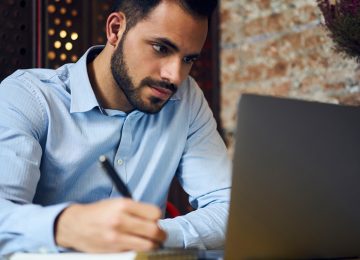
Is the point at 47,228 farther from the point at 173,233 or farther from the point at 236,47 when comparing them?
the point at 236,47

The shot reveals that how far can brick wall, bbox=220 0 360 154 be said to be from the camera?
2.05 m

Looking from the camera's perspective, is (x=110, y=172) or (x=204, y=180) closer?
(x=110, y=172)

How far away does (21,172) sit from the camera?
106 centimetres

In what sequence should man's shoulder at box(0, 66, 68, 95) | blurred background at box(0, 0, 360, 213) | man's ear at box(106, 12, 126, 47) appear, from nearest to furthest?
man's shoulder at box(0, 66, 68, 95) → man's ear at box(106, 12, 126, 47) → blurred background at box(0, 0, 360, 213)

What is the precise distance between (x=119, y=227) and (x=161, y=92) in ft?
1.89

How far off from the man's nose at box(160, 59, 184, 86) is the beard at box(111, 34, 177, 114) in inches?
0.6

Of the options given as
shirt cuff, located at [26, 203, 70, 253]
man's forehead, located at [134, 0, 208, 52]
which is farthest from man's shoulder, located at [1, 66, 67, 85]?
shirt cuff, located at [26, 203, 70, 253]

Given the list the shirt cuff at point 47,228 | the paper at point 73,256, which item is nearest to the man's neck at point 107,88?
the shirt cuff at point 47,228

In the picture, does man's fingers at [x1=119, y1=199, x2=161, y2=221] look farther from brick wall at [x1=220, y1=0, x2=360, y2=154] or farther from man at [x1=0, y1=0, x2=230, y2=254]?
brick wall at [x1=220, y1=0, x2=360, y2=154]

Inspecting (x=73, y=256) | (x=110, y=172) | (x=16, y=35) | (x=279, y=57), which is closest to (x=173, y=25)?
(x=16, y=35)

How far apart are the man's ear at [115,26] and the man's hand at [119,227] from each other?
666mm

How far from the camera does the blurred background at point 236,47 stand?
1515 mm

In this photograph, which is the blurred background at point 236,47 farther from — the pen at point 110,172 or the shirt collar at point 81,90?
the pen at point 110,172

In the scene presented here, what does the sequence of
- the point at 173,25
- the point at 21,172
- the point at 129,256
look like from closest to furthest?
the point at 129,256 < the point at 21,172 < the point at 173,25
